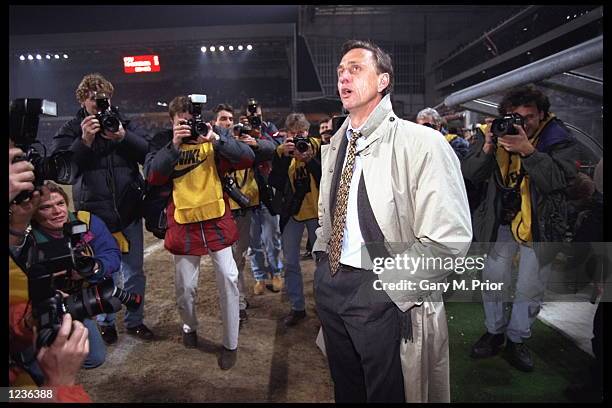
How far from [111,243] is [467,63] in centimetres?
1744

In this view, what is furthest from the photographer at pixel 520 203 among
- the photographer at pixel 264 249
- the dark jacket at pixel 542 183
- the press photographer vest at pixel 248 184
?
the photographer at pixel 264 249

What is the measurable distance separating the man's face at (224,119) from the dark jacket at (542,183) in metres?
2.15

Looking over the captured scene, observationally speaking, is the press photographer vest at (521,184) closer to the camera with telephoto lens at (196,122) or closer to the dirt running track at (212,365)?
the dirt running track at (212,365)

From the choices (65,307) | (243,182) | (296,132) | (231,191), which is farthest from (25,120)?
(296,132)

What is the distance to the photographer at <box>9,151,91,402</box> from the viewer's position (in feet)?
3.92

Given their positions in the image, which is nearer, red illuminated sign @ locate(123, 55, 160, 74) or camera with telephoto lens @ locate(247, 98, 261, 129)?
camera with telephoto lens @ locate(247, 98, 261, 129)

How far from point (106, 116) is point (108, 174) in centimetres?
52

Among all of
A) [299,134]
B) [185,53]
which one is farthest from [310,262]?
[185,53]

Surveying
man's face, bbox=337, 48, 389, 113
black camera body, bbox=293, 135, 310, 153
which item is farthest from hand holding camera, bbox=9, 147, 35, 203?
black camera body, bbox=293, 135, 310, 153

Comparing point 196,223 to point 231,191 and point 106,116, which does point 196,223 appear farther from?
point 106,116

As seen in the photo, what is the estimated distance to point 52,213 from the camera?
2.32 m

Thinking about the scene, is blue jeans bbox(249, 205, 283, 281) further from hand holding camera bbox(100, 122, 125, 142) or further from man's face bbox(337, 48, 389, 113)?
man's face bbox(337, 48, 389, 113)

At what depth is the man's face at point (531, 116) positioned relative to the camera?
255 centimetres

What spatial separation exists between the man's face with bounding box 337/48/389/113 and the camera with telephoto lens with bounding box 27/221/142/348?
131cm
